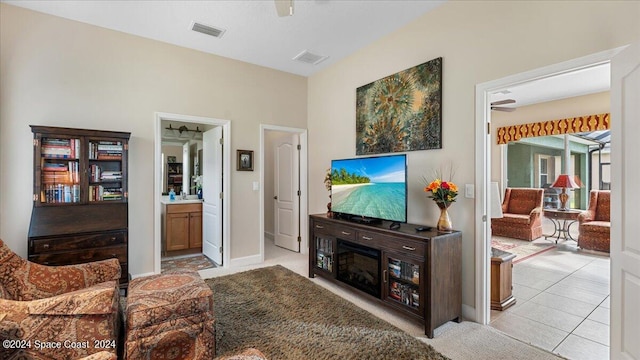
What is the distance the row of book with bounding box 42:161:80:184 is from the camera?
2.90m

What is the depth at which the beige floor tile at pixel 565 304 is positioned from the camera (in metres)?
2.79

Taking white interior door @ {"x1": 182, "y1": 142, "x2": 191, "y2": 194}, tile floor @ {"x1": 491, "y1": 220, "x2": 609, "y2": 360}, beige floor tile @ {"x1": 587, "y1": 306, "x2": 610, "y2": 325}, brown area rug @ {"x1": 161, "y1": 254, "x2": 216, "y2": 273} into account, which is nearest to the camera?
tile floor @ {"x1": 491, "y1": 220, "x2": 609, "y2": 360}

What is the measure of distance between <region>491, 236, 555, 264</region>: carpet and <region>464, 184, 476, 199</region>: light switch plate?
2674 mm

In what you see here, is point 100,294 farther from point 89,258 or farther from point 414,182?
point 414,182

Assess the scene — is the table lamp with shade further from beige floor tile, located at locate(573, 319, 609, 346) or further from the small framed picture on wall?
the small framed picture on wall

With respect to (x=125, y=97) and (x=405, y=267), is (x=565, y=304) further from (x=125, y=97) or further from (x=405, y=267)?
(x=125, y=97)

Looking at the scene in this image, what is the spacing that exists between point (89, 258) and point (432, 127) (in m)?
3.71

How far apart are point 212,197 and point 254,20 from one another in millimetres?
2586

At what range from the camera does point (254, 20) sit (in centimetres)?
316

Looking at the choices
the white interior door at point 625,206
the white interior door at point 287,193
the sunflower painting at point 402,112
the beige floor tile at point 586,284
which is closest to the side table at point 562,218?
the beige floor tile at point 586,284

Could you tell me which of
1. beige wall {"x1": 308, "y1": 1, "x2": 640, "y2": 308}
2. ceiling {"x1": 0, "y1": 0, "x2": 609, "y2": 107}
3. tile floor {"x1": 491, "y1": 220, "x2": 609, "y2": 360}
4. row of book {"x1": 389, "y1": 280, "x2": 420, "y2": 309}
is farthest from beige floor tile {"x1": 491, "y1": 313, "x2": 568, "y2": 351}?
ceiling {"x1": 0, "y1": 0, "x2": 609, "y2": 107}

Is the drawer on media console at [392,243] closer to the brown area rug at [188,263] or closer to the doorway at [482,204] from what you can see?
the doorway at [482,204]

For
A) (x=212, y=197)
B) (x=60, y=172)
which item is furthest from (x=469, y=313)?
(x=60, y=172)

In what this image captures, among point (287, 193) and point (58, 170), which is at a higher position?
point (58, 170)
